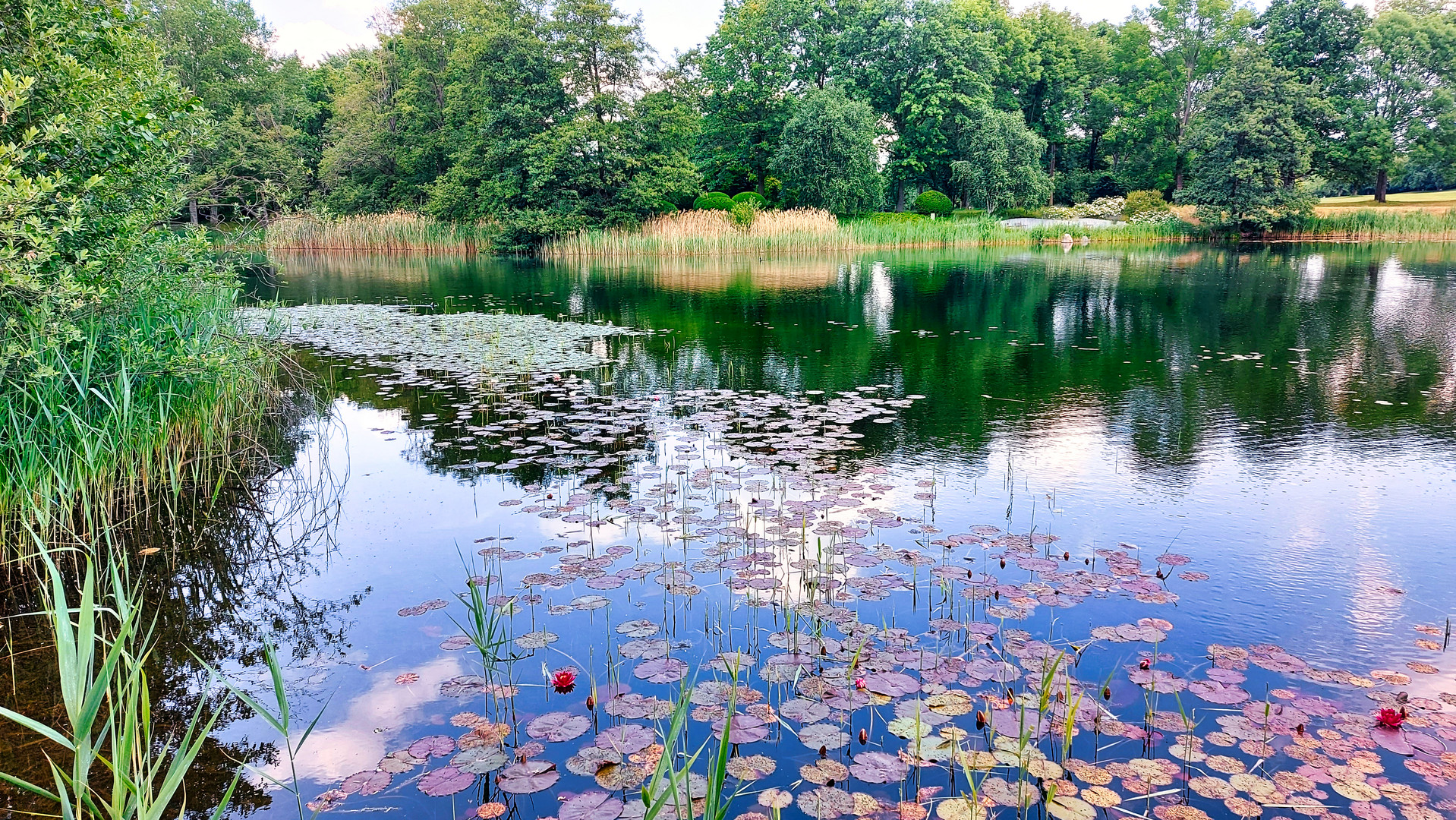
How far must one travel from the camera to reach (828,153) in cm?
4122

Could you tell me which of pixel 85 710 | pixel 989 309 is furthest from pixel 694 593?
pixel 989 309

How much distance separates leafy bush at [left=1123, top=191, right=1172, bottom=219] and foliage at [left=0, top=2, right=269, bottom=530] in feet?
144

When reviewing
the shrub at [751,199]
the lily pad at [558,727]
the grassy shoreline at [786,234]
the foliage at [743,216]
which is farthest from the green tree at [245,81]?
the lily pad at [558,727]

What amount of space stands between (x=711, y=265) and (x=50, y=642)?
947 inches

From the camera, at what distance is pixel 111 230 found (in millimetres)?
5480

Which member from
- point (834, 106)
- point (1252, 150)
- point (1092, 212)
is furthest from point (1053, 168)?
point (834, 106)

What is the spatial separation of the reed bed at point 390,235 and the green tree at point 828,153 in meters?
14.6

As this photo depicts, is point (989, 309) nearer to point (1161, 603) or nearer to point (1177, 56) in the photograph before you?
point (1161, 603)

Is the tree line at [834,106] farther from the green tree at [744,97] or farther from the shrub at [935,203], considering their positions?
the shrub at [935,203]

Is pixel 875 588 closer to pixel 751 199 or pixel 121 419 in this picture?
pixel 121 419

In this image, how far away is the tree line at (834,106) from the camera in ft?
120

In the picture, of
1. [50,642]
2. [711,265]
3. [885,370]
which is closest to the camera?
[50,642]

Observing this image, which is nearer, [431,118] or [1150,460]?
[1150,460]

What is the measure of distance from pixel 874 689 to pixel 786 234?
3094 cm
